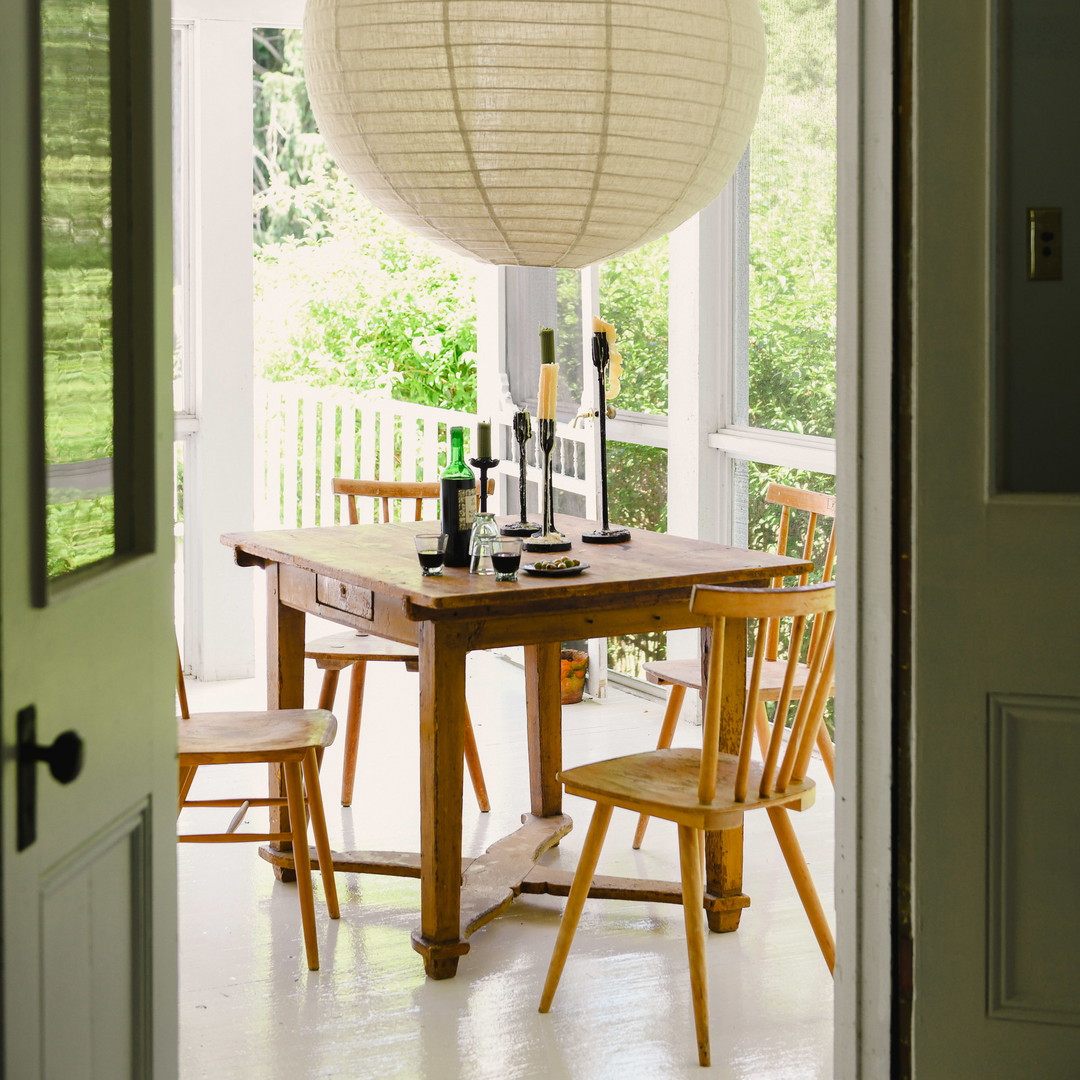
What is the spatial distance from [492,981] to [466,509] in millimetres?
988

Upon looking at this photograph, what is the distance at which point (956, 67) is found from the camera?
1.87 m

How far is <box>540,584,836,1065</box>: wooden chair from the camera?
253cm

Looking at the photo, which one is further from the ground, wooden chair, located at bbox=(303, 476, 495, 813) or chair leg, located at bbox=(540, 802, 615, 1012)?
wooden chair, located at bbox=(303, 476, 495, 813)

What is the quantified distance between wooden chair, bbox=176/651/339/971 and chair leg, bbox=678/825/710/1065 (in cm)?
78

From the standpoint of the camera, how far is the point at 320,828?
10.2ft

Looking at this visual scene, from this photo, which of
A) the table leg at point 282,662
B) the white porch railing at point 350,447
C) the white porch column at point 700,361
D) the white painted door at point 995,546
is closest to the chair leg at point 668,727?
the table leg at point 282,662

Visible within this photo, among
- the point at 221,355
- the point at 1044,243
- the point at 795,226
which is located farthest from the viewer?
the point at 221,355

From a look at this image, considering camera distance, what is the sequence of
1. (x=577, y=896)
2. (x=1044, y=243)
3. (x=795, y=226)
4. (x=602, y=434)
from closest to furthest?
(x=1044, y=243), (x=577, y=896), (x=602, y=434), (x=795, y=226)

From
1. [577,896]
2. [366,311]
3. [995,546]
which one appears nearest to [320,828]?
[577,896]

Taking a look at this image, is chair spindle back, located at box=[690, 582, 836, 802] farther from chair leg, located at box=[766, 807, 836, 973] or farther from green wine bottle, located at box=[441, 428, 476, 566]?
green wine bottle, located at box=[441, 428, 476, 566]

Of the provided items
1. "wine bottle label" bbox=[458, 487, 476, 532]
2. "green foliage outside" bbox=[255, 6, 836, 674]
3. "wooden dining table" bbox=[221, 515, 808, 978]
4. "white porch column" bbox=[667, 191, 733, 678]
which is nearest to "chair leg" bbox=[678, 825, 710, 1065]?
"wooden dining table" bbox=[221, 515, 808, 978]

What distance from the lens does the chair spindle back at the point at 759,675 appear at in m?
2.51

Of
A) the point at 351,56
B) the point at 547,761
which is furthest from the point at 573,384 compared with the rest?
the point at 351,56

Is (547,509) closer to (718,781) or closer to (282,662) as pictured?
(282,662)
